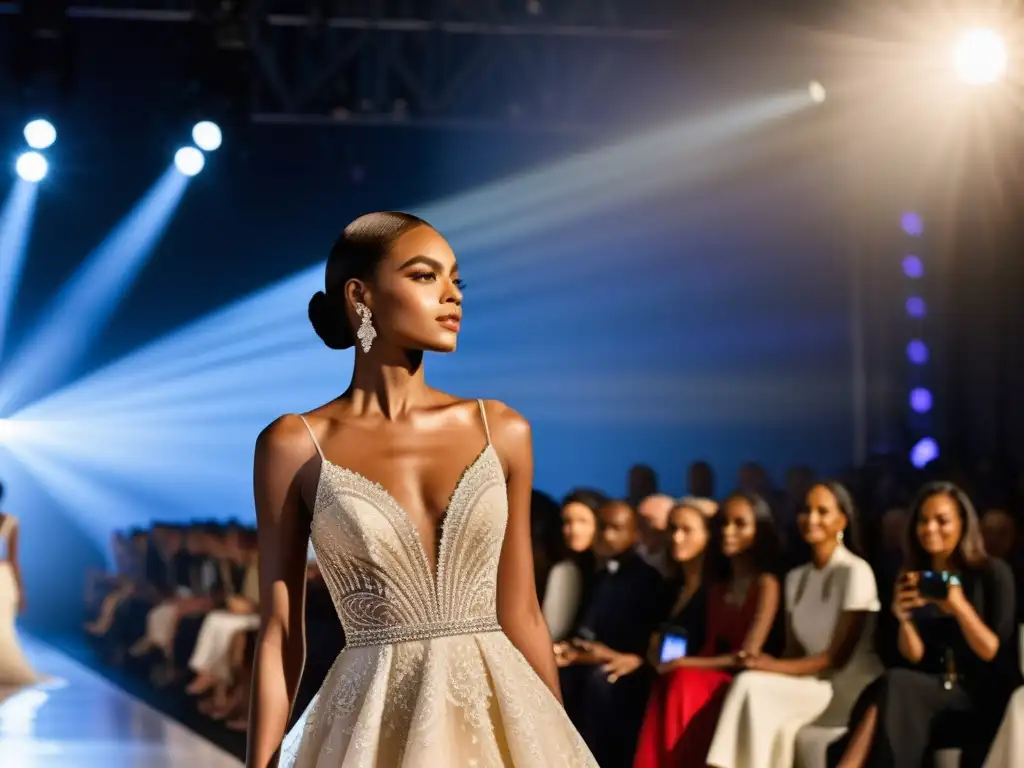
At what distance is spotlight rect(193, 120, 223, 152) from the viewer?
11.8 metres

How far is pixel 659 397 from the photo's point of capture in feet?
40.0

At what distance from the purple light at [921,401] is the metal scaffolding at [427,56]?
2934 millimetres

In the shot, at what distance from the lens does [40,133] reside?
1180 centimetres

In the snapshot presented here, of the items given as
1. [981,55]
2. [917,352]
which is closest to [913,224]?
[917,352]

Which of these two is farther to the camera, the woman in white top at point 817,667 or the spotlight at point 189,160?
the spotlight at point 189,160

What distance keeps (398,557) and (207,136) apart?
33.2ft

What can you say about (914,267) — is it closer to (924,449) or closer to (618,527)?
(924,449)

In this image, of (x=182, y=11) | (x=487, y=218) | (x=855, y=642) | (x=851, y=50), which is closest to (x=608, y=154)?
(x=487, y=218)

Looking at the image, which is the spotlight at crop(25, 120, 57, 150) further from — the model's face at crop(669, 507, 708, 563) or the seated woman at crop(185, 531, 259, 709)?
the model's face at crop(669, 507, 708, 563)

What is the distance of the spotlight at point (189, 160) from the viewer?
1205 cm

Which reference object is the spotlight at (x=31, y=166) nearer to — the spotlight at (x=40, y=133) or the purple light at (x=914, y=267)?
the spotlight at (x=40, y=133)

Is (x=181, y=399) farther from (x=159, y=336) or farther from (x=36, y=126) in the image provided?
(x=36, y=126)

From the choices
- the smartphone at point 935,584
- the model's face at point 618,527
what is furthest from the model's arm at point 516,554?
the model's face at point 618,527

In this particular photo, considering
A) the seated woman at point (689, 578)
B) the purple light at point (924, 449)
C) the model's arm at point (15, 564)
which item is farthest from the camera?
the purple light at point (924, 449)
